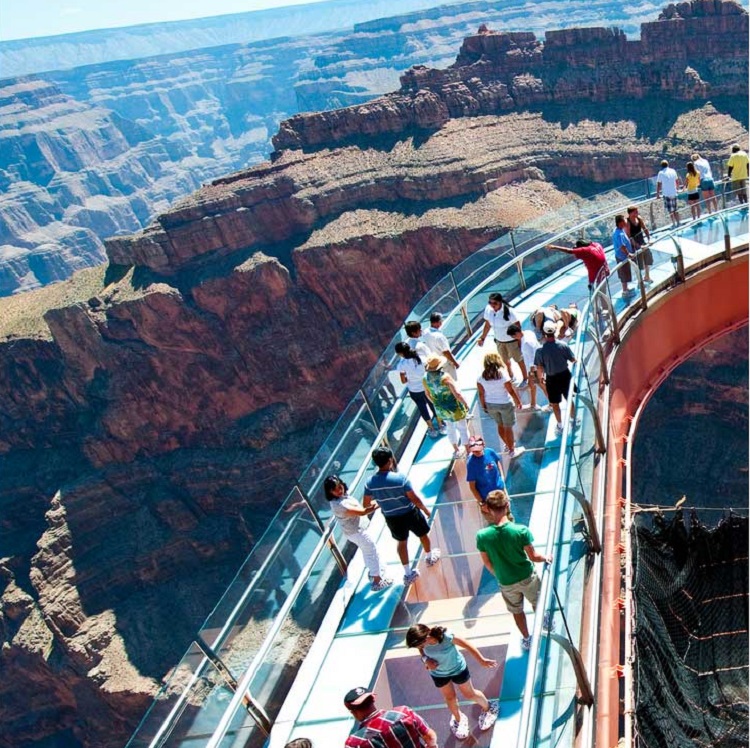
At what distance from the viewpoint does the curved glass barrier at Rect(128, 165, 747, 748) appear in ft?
25.0

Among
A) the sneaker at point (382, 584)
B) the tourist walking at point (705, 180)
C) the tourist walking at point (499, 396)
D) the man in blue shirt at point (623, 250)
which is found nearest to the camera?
the sneaker at point (382, 584)

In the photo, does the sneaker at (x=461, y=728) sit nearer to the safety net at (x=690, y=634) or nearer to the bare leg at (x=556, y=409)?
the safety net at (x=690, y=634)

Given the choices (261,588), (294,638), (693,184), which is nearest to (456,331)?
(693,184)

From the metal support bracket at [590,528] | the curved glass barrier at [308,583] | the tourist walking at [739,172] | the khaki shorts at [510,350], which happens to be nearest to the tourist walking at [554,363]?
the curved glass barrier at [308,583]

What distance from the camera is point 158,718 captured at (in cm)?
767

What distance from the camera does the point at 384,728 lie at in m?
6.41

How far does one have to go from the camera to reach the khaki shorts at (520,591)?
7.71 meters

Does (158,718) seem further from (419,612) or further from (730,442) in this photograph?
(730,442)

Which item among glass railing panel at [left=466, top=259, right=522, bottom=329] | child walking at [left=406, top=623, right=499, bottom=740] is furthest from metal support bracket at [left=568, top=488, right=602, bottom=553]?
glass railing panel at [left=466, top=259, right=522, bottom=329]

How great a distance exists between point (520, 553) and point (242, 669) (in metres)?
3.00

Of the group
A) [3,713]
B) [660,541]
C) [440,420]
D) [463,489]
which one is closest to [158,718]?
→ [463,489]

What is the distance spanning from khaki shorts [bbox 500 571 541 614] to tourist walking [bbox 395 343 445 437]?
4.14 metres

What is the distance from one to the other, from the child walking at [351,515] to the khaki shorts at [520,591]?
1.92m

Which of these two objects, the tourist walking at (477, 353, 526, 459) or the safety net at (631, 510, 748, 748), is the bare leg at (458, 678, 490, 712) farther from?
the tourist walking at (477, 353, 526, 459)
